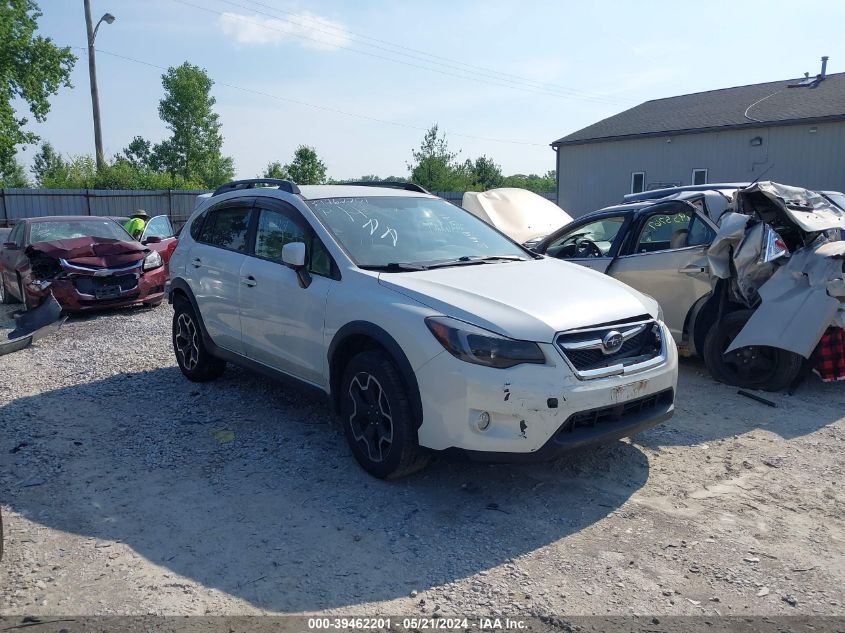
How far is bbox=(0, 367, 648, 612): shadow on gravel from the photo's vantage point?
11.0ft

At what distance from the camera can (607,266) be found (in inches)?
280

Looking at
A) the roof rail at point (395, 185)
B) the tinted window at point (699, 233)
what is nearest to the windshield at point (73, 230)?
the roof rail at point (395, 185)

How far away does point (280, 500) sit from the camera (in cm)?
411

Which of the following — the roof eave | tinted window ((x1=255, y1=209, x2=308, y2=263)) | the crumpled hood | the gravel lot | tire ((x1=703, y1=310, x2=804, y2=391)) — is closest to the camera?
the gravel lot

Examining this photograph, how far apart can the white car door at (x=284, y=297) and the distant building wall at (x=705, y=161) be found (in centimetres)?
1989

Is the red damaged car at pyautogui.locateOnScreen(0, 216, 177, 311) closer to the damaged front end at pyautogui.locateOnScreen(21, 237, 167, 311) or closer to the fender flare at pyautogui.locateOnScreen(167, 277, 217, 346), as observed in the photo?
the damaged front end at pyautogui.locateOnScreen(21, 237, 167, 311)

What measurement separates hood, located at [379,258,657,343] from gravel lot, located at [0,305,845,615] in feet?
3.50

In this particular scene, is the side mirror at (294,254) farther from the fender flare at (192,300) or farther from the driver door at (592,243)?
the driver door at (592,243)

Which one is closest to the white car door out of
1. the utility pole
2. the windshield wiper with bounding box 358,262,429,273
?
the windshield wiper with bounding box 358,262,429,273

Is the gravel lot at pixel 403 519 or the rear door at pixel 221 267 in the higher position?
the rear door at pixel 221 267

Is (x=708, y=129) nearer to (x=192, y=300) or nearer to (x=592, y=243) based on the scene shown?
(x=592, y=243)

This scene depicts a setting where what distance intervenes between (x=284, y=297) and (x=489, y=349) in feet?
6.22

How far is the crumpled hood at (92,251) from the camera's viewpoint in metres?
10.1

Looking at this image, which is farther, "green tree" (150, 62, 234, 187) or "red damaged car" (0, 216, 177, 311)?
"green tree" (150, 62, 234, 187)
